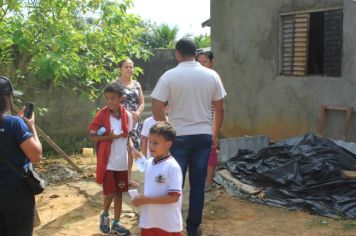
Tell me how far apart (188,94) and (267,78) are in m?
4.81

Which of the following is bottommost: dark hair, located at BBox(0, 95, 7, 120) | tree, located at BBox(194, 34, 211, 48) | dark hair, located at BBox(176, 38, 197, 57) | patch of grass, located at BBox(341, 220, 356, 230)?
patch of grass, located at BBox(341, 220, 356, 230)

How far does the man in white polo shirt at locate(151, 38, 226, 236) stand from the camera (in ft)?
14.5

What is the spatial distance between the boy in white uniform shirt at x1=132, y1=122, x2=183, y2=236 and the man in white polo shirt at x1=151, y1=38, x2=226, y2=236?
1.10 metres

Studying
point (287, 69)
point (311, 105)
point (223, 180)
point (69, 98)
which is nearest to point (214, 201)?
point (223, 180)

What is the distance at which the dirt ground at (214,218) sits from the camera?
5.14m

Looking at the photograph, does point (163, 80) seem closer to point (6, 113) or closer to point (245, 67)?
point (6, 113)

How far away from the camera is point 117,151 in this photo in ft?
16.1

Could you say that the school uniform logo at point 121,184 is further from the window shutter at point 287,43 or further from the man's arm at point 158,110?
the window shutter at point 287,43

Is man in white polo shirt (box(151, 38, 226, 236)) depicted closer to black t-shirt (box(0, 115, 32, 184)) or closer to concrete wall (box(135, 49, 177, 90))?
black t-shirt (box(0, 115, 32, 184))

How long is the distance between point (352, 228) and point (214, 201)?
1.76 m

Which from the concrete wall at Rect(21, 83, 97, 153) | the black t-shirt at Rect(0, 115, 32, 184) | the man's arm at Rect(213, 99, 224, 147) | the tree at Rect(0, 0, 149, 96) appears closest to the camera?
the black t-shirt at Rect(0, 115, 32, 184)

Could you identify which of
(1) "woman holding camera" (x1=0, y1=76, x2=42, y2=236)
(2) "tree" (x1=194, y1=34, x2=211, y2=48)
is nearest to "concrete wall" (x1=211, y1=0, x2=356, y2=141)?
(1) "woman holding camera" (x1=0, y1=76, x2=42, y2=236)

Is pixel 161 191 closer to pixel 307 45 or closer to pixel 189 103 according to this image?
pixel 189 103

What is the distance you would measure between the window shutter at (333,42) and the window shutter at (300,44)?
1.38ft
